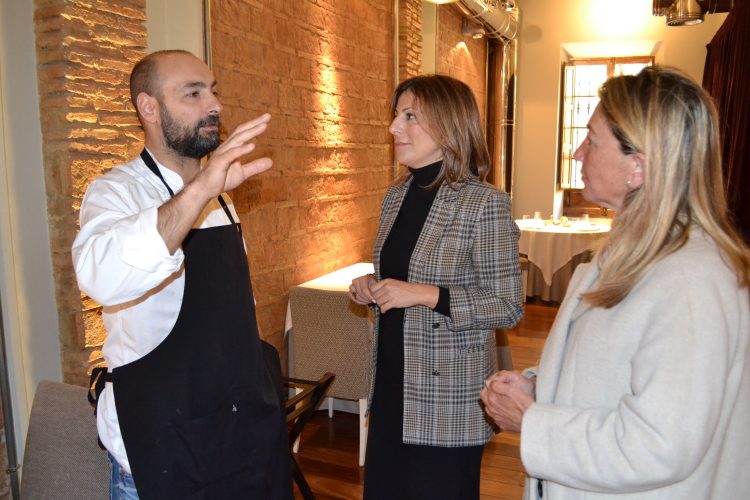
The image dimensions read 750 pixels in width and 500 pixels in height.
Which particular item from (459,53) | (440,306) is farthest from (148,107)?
(459,53)

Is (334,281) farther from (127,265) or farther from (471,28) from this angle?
(471,28)

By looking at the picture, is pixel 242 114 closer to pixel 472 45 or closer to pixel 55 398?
pixel 55 398

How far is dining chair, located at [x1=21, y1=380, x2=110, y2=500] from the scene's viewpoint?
1493 millimetres

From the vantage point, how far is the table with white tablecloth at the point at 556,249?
6.72 m

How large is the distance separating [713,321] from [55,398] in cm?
151

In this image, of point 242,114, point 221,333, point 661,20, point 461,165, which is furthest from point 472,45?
point 221,333

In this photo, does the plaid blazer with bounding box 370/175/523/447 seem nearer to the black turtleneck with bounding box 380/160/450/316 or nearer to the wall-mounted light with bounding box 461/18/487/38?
the black turtleneck with bounding box 380/160/450/316

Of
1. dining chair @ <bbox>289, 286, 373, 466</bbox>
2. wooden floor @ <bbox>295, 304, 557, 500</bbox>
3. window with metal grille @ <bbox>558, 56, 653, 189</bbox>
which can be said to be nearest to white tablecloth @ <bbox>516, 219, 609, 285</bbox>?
window with metal grille @ <bbox>558, 56, 653, 189</bbox>

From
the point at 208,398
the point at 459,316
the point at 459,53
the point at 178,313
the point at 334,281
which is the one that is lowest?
the point at 334,281

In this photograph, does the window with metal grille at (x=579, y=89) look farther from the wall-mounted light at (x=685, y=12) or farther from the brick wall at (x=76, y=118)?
the brick wall at (x=76, y=118)

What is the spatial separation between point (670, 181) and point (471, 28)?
24.4 ft

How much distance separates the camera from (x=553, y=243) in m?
6.77

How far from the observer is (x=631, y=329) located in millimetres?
1082

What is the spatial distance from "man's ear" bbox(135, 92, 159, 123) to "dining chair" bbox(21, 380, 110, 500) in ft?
2.40
